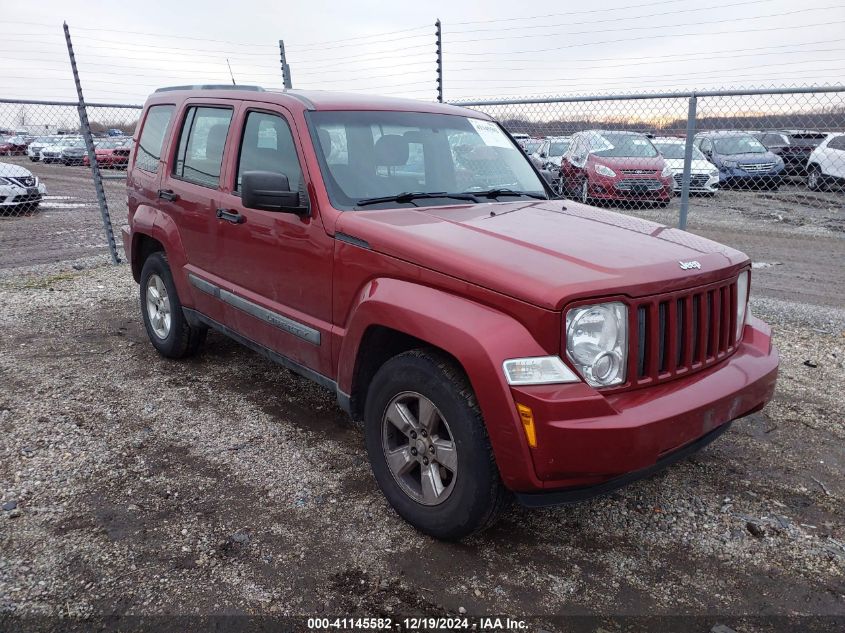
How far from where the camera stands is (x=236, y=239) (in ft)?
13.0

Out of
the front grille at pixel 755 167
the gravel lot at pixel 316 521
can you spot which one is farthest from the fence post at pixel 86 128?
the front grille at pixel 755 167

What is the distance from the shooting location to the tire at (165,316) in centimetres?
490

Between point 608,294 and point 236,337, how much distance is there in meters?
2.65

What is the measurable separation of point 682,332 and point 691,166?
5.90 meters

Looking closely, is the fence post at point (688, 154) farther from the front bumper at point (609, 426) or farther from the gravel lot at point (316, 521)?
the front bumper at point (609, 426)

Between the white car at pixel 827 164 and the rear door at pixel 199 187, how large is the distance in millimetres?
13560

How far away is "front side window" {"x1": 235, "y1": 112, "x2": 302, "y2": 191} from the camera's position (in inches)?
141

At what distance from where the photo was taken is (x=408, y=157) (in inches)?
146

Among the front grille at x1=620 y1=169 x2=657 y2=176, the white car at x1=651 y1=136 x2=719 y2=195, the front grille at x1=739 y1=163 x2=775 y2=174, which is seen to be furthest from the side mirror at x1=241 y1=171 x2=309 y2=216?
the front grille at x1=739 y1=163 x2=775 y2=174

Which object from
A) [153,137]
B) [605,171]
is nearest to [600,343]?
[153,137]

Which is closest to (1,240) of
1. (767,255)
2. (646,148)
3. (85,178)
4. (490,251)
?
(646,148)

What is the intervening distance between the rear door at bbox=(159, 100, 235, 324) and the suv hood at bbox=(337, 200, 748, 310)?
1.39 metres

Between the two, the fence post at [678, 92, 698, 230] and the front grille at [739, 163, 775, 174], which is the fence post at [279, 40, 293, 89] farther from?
the front grille at [739, 163, 775, 174]

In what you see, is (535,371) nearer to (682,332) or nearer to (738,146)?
(682,332)
